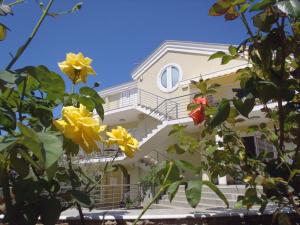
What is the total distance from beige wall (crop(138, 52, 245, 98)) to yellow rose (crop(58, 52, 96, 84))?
13888 millimetres

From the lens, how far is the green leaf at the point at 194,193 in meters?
0.81

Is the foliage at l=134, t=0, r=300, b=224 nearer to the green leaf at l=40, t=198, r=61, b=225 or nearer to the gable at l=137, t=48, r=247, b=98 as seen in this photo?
the green leaf at l=40, t=198, r=61, b=225

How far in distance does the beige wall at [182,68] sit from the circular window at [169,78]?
0.23 m

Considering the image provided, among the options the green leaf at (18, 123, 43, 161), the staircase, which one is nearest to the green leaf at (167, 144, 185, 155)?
the green leaf at (18, 123, 43, 161)

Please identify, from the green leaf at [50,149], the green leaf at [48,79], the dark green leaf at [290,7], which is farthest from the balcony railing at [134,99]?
the green leaf at [50,149]

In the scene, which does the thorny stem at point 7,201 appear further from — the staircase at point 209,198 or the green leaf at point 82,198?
the staircase at point 209,198

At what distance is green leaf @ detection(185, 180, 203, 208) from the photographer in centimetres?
81

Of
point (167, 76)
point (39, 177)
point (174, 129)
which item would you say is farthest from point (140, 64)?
point (39, 177)

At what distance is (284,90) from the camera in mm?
1405

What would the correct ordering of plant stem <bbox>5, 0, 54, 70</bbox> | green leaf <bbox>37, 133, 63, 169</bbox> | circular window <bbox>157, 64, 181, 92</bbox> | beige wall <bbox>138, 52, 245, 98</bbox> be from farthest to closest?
1. circular window <bbox>157, 64, 181, 92</bbox>
2. beige wall <bbox>138, 52, 245, 98</bbox>
3. plant stem <bbox>5, 0, 54, 70</bbox>
4. green leaf <bbox>37, 133, 63, 169</bbox>

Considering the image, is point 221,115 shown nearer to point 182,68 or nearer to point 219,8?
point 219,8

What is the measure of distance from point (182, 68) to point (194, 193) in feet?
55.6

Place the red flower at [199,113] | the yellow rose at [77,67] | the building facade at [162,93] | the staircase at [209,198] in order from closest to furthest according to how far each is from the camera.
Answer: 1. the yellow rose at [77,67]
2. the red flower at [199,113]
3. the staircase at [209,198]
4. the building facade at [162,93]

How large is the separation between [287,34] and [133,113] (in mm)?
17719
